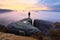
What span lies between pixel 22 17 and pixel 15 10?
144mm

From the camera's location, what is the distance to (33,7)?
5.77 feet

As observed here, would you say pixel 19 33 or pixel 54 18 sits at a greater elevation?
pixel 54 18

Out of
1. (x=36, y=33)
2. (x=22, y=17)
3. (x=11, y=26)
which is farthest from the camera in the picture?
(x=22, y=17)

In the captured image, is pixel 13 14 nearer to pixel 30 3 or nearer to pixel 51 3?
pixel 30 3

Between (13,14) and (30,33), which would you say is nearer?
(30,33)

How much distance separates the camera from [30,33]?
1.54 meters

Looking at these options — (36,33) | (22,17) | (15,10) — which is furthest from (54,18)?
(15,10)

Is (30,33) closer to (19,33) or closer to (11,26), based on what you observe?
(19,33)

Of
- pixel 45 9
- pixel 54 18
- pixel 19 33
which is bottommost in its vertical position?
pixel 19 33

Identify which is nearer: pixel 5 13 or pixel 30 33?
pixel 30 33

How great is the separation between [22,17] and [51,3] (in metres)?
0.44

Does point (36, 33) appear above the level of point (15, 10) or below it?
below

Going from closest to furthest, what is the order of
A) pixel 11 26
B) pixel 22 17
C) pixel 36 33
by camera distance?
pixel 36 33, pixel 11 26, pixel 22 17

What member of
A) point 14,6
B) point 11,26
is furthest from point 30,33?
point 14,6
